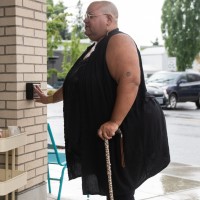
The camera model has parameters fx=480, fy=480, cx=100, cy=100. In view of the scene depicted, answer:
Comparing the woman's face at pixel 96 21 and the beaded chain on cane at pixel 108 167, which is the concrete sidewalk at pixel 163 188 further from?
the woman's face at pixel 96 21

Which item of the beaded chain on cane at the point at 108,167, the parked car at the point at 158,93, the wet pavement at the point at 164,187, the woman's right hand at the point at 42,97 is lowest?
the wet pavement at the point at 164,187

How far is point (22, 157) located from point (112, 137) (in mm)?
1130

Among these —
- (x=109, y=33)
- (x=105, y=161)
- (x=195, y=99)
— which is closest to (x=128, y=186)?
(x=105, y=161)

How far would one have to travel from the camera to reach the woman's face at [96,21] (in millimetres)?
3066

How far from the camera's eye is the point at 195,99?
Answer: 2155 cm

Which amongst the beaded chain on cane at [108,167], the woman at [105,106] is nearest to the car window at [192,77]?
the woman at [105,106]

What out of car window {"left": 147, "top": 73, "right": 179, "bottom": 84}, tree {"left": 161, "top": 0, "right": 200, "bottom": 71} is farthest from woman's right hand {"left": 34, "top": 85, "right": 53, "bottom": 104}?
tree {"left": 161, "top": 0, "right": 200, "bottom": 71}

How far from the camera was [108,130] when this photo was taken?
2.89m

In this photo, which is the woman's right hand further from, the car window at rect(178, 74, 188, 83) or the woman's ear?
the car window at rect(178, 74, 188, 83)

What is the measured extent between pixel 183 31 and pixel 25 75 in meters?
36.1

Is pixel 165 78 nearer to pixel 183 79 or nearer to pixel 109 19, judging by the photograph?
pixel 183 79

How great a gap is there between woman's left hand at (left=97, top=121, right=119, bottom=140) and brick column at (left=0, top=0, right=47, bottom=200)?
3.74 feet

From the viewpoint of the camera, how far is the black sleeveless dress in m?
Result: 3.03

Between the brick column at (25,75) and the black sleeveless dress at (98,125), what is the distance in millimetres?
817
